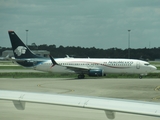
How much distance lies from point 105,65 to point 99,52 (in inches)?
2673

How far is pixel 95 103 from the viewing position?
6.61 m

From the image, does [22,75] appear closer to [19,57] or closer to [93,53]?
[19,57]

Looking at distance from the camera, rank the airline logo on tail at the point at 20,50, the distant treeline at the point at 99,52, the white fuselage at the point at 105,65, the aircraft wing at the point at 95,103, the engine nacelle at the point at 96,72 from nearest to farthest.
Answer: the aircraft wing at the point at 95,103 → the engine nacelle at the point at 96,72 → the white fuselage at the point at 105,65 → the airline logo on tail at the point at 20,50 → the distant treeline at the point at 99,52

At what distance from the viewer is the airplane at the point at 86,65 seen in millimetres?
45781

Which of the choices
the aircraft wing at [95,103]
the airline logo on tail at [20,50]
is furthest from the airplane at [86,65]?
the aircraft wing at [95,103]

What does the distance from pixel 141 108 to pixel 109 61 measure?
40705 millimetres

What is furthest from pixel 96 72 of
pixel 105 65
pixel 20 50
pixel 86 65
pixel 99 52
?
pixel 99 52

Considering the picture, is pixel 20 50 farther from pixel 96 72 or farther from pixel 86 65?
pixel 96 72

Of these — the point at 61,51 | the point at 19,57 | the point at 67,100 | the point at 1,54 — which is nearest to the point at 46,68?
the point at 19,57

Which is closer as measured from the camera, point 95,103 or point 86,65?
point 95,103

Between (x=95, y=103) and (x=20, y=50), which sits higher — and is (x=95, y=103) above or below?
above

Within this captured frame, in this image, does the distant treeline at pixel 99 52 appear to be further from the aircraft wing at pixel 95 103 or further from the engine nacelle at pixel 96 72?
the aircraft wing at pixel 95 103

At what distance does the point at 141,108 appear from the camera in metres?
6.05

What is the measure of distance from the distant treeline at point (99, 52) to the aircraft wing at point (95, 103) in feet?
317
